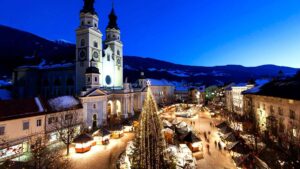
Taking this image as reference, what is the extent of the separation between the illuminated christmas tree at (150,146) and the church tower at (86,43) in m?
36.7

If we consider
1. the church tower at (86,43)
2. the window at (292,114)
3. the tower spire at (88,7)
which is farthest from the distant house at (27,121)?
the window at (292,114)

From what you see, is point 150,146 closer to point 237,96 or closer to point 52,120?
point 52,120

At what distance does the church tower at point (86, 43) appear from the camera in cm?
4481

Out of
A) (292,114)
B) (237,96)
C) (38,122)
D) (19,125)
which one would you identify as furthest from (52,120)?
(237,96)

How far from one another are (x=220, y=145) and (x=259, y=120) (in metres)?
11.4

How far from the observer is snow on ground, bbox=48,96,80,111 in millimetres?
28391

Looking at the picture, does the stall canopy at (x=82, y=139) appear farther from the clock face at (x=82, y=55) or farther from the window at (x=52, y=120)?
the clock face at (x=82, y=55)

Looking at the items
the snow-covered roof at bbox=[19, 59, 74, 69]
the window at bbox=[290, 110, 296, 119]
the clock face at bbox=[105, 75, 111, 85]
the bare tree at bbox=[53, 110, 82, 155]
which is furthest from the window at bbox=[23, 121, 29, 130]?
the window at bbox=[290, 110, 296, 119]

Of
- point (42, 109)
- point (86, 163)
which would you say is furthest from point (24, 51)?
point (86, 163)

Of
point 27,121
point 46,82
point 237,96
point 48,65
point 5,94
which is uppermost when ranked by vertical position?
point 48,65

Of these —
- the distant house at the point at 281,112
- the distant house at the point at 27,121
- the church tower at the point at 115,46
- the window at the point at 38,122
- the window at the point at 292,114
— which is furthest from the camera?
the church tower at the point at 115,46

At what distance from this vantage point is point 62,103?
97.1ft

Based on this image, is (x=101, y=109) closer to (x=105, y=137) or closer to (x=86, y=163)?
(x=105, y=137)

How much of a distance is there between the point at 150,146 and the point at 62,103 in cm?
2429
